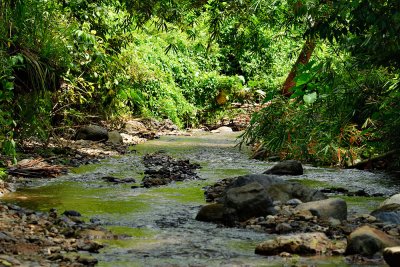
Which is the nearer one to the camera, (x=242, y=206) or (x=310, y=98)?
(x=242, y=206)

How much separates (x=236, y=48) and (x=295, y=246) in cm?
870

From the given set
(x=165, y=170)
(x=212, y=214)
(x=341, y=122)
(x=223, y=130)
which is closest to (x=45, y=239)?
(x=212, y=214)

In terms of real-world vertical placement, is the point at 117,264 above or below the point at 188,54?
→ below

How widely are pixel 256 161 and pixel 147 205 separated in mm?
→ 5109

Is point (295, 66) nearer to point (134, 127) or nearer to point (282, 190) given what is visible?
point (134, 127)

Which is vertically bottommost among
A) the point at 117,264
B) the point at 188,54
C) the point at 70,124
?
the point at 117,264

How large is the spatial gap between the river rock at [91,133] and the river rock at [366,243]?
28.7ft

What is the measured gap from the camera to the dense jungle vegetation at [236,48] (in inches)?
306

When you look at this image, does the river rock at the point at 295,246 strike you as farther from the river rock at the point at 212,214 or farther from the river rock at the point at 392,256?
the river rock at the point at 212,214

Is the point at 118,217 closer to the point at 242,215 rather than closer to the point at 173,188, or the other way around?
the point at 242,215

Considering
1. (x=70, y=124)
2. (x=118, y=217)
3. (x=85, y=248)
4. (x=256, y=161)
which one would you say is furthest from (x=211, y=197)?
(x=70, y=124)

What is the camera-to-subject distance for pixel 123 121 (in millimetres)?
16234

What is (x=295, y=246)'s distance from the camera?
16.2 ft

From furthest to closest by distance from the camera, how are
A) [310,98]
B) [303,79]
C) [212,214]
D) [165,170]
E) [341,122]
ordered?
[303,79]
[310,98]
[341,122]
[165,170]
[212,214]
